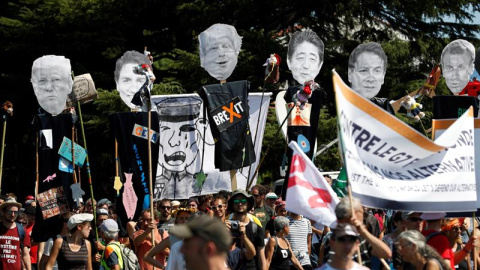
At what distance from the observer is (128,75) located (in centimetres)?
1578

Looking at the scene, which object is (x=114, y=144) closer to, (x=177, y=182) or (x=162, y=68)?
A: (x=177, y=182)

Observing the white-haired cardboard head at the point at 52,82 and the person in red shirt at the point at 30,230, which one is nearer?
the person in red shirt at the point at 30,230

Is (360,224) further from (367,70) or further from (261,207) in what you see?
(367,70)

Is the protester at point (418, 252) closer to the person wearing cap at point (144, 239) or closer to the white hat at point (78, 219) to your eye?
the white hat at point (78, 219)

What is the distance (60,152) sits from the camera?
1479cm

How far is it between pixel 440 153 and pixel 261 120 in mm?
8261

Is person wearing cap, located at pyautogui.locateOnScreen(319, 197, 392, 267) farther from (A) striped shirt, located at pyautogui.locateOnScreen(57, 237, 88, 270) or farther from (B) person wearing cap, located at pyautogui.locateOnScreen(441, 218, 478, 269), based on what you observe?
(A) striped shirt, located at pyautogui.locateOnScreen(57, 237, 88, 270)

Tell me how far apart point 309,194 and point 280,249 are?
4.22 m

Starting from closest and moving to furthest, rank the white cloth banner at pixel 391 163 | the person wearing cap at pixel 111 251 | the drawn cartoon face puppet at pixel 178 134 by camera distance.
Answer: the white cloth banner at pixel 391 163 < the person wearing cap at pixel 111 251 < the drawn cartoon face puppet at pixel 178 134

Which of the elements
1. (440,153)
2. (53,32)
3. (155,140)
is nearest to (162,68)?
(53,32)

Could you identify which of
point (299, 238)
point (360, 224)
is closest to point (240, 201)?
point (299, 238)

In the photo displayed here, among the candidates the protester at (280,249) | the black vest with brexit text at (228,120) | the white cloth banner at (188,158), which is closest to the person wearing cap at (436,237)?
the protester at (280,249)

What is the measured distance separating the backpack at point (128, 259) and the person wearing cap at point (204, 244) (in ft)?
21.0

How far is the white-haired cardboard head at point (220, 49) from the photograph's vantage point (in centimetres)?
1536
